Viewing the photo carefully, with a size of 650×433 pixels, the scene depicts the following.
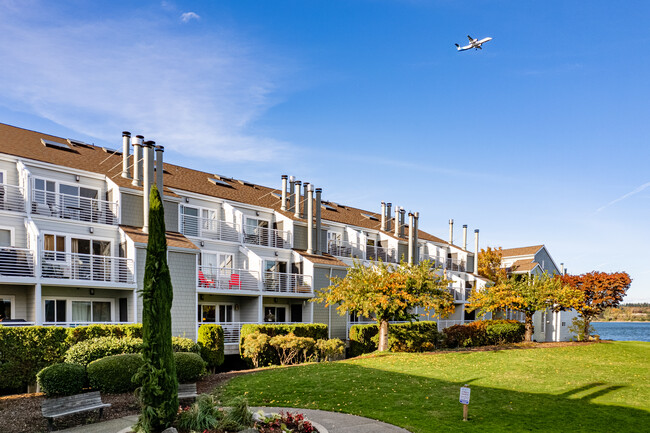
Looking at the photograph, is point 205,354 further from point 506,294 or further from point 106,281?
point 506,294

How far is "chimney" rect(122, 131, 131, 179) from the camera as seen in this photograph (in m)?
27.5

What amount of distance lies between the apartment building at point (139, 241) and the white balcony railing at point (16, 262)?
0.14ft

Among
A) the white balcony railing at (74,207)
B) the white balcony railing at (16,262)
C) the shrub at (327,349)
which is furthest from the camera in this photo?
the shrub at (327,349)

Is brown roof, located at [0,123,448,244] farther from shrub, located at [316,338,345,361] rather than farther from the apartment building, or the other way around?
shrub, located at [316,338,345,361]

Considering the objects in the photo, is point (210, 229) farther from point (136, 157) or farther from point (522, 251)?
point (522, 251)

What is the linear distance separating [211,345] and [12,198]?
36.4 feet

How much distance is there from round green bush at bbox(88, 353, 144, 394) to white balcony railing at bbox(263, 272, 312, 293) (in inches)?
639

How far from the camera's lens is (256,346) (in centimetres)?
2288

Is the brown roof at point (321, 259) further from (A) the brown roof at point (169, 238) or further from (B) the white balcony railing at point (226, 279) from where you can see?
(A) the brown roof at point (169, 238)

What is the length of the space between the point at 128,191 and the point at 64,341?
1007cm

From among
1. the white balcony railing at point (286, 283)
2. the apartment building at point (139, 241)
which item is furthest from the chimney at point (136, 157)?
the white balcony railing at point (286, 283)

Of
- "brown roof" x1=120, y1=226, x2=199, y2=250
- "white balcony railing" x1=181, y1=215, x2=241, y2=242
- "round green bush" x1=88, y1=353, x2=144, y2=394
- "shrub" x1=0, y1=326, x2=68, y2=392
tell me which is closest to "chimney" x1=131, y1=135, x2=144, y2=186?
"brown roof" x1=120, y1=226, x2=199, y2=250

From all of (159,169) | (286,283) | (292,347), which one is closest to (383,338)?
(292,347)

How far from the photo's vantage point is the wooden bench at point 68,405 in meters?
10.7
